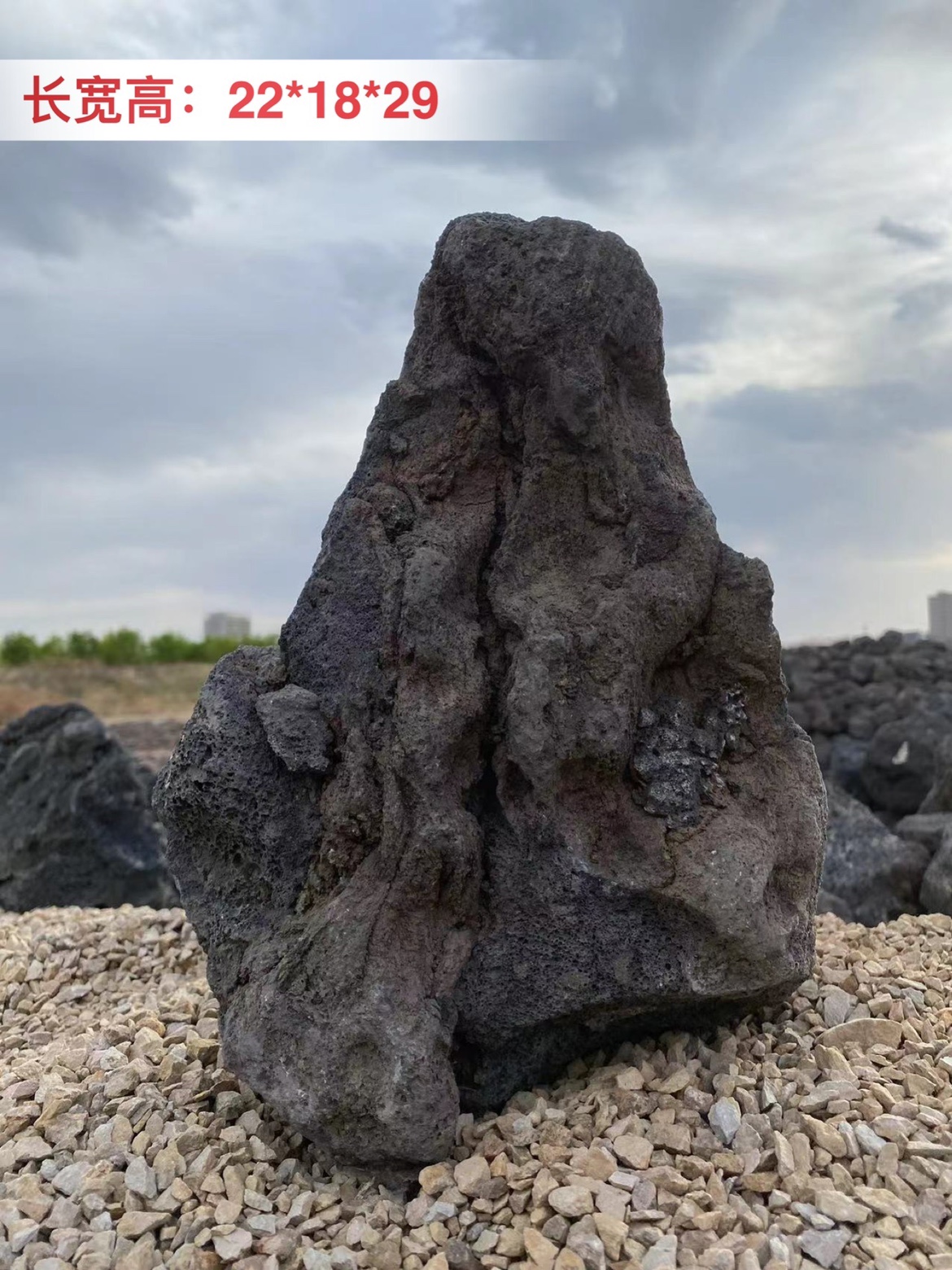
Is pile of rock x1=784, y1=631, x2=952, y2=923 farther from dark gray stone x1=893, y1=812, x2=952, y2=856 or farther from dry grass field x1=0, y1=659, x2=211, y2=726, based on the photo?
dry grass field x1=0, y1=659, x2=211, y2=726

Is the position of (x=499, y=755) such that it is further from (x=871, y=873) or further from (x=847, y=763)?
(x=847, y=763)

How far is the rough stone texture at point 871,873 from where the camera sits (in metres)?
7.90

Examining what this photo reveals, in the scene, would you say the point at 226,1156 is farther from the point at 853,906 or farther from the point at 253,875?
the point at 853,906

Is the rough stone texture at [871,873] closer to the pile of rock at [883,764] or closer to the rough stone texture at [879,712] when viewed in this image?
the pile of rock at [883,764]

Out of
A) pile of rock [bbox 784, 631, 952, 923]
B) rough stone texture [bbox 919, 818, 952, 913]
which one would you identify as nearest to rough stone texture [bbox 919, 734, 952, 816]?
pile of rock [bbox 784, 631, 952, 923]

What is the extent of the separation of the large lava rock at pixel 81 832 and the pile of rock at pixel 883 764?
17.4ft

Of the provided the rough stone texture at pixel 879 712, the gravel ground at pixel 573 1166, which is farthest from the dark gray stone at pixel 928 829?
the gravel ground at pixel 573 1166

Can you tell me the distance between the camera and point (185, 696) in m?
42.2

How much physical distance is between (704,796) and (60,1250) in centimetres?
264

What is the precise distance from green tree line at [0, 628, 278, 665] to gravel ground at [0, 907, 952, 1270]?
42.5 m

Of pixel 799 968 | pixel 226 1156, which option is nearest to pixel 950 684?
pixel 799 968

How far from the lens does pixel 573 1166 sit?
3668 mm

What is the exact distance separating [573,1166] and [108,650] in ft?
154

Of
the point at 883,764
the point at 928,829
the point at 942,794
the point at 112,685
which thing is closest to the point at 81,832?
the point at 928,829
